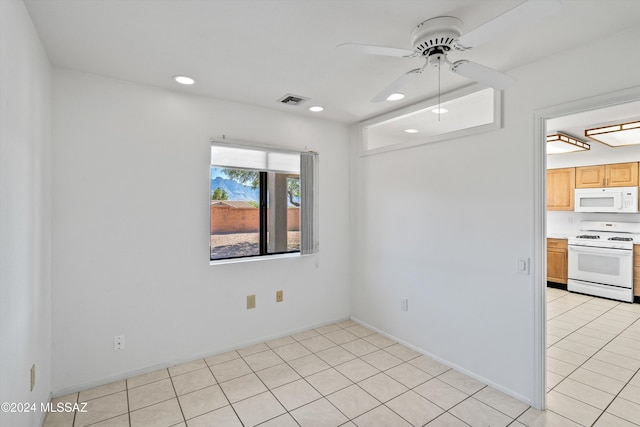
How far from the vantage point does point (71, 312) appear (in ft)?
8.05

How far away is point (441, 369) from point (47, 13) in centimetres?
379

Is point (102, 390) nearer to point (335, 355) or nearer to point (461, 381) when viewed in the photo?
point (335, 355)

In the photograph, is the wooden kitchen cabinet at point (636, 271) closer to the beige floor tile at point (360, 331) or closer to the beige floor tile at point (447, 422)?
the beige floor tile at point (360, 331)

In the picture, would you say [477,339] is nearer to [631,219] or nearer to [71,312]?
[71,312]

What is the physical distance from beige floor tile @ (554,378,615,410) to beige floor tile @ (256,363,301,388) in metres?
2.16

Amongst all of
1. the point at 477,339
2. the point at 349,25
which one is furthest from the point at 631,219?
the point at 349,25

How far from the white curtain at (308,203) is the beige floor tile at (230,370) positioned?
1.29 meters

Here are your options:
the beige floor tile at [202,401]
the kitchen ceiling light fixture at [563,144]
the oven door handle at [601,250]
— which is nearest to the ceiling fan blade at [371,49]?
the beige floor tile at [202,401]

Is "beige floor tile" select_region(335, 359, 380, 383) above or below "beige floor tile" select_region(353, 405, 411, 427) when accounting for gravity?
above

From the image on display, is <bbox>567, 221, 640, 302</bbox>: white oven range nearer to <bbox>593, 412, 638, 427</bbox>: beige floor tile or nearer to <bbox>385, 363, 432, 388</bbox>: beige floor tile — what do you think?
<bbox>593, 412, 638, 427</bbox>: beige floor tile

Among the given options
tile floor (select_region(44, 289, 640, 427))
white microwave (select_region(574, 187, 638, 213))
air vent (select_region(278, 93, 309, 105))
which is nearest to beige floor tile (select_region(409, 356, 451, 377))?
tile floor (select_region(44, 289, 640, 427))

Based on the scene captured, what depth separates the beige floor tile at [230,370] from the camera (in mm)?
2714

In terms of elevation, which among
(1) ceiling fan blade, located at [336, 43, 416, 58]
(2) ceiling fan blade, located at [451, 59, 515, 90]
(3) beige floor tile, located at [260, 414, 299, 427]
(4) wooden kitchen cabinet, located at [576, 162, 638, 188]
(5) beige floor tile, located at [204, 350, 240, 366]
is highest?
(1) ceiling fan blade, located at [336, 43, 416, 58]

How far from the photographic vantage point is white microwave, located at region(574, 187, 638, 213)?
4.93 meters
